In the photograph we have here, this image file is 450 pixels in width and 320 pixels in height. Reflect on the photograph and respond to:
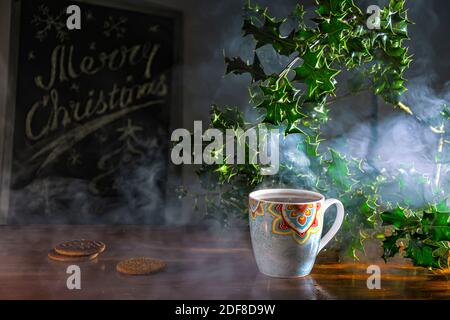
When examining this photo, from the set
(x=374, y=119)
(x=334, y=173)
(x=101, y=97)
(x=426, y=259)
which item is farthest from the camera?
(x=101, y=97)

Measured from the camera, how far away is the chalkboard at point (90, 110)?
2.29 meters

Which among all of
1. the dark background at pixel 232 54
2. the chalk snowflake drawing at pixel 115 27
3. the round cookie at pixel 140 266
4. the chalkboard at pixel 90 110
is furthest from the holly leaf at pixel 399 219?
the chalk snowflake drawing at pixel 115 27

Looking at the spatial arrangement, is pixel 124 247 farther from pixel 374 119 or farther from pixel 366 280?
pixel 374 119

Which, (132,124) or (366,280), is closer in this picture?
(366,280)

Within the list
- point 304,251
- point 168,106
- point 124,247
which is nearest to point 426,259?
point 304,251

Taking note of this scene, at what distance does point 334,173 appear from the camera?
2.97 ft

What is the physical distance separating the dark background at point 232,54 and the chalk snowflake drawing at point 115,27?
0.72 ft

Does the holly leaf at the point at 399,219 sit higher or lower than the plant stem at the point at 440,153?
lower

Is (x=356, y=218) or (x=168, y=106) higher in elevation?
(x=168, y=106)

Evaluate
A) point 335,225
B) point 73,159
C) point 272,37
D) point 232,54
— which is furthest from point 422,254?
point 73,159

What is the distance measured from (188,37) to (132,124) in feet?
1.69

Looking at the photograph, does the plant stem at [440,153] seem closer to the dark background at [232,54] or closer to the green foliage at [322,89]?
the green foliage at [322,89]

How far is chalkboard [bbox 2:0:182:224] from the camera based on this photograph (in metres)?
2.29

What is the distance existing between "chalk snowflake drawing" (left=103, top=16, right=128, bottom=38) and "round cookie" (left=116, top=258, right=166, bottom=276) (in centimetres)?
175
